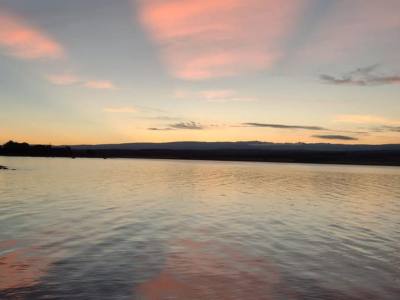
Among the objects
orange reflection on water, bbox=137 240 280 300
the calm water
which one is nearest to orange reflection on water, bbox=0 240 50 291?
the calm water

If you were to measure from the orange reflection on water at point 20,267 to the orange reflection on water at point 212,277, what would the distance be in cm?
400

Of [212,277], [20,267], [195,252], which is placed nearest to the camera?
[212,277]

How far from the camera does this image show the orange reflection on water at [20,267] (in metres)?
13.0

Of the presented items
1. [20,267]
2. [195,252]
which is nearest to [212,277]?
[195,252]

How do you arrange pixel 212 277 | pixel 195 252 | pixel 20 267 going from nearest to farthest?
pixel 212 277
pixel 20 267
pixel 195 252

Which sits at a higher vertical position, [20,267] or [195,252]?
[20,267]

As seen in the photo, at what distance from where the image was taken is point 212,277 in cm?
1440

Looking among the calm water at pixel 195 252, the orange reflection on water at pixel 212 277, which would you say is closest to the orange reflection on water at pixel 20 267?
the calm water at pixel 195 252

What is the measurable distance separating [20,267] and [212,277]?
7468 millimetres

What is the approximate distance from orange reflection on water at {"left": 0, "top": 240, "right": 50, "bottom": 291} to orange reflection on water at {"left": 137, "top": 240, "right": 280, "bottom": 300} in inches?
158

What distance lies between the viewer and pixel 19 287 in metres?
12.5

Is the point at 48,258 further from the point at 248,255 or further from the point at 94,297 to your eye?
the point at 248,255

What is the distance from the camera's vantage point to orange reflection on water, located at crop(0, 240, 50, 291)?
42.7ft

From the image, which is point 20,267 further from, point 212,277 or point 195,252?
point 195,252
